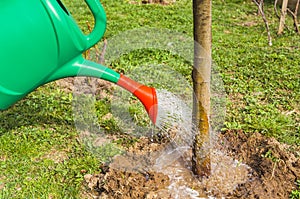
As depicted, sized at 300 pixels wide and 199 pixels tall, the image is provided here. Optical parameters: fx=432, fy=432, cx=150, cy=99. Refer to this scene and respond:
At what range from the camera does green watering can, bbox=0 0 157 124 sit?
1.80m

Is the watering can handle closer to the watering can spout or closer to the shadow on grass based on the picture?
the watering can spout

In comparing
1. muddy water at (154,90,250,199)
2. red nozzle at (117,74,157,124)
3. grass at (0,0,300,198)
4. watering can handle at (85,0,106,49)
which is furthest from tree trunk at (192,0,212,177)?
grass at (0,0,300,198)

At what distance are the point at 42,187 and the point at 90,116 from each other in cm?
79

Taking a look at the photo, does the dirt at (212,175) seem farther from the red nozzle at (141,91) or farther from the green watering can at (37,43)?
the green watering can at (37,43)

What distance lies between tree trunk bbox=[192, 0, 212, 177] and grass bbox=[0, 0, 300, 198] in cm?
63

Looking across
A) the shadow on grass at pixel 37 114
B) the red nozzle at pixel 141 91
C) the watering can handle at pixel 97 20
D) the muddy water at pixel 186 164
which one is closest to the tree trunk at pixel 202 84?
the muddy water at pixel 186 164

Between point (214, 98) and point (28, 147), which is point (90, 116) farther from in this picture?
point (214, 98)

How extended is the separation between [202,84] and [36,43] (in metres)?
0.85

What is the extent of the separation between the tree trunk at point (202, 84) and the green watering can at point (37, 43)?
1.53 ft

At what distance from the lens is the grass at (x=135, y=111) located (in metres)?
2.57

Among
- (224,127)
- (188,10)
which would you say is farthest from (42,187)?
(188,10)

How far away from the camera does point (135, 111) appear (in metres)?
3.17

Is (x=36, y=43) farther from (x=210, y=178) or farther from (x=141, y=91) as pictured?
(x=210, y=178)

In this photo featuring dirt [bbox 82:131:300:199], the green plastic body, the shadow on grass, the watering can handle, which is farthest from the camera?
the shadow on grass
